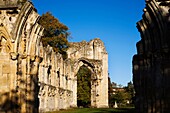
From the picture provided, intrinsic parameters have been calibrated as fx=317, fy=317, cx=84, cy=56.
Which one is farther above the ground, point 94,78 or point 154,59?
point 94,78

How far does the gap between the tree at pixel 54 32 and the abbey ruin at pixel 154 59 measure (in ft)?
93.9

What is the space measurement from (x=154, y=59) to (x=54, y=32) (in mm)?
31033

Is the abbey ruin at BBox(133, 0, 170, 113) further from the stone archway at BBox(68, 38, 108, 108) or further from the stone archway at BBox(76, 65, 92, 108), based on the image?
the stone archway at BBox(76, 65, 92, 108)

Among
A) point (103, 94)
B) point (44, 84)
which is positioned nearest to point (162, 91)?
point (44, 84)

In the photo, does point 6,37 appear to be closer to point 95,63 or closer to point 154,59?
point 154,59

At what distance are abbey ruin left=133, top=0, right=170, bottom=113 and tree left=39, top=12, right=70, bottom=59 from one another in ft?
93.9

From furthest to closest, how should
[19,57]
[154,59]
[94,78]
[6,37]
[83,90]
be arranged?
[83,90] < [94,78] < [154,59] < [19,57] < [6,37]

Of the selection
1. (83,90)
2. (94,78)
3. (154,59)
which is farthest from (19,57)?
(83,90)

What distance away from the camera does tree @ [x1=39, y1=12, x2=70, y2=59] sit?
38.2 m

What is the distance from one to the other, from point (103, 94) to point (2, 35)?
1192 inches

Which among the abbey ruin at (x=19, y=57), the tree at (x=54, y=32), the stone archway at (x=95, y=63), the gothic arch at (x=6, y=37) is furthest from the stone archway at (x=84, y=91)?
the gothic arch at (x=6, y=37)

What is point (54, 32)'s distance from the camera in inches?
1543

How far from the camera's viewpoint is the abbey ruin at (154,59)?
8445mm

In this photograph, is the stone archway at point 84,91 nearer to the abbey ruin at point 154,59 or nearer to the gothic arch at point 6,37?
the abbey ruin at point 154,59
